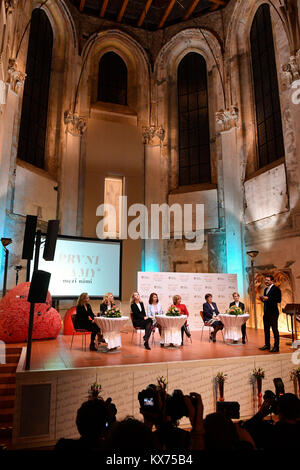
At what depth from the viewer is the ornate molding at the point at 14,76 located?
402 inches

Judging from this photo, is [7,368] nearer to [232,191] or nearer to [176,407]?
[176,407]

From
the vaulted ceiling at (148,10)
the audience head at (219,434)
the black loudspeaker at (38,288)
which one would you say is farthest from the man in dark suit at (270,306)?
the vaulted ceiling at (148,10)

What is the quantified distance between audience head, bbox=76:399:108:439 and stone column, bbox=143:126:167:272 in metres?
11.2

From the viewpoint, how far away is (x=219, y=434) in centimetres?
153

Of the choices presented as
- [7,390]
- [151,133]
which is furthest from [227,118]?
[7,390]

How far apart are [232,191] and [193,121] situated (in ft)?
13.4

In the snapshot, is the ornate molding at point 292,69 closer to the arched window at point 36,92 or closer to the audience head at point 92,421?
the arched window at point 36,92

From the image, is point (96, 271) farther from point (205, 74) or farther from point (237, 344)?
point (205, 74)

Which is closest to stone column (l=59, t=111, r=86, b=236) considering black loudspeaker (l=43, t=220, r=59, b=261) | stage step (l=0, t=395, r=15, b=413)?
black loudspeaker (l=43, t=220, r=59, b=261)

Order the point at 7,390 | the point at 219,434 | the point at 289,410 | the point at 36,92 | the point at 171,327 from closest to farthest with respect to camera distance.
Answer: the point at 219,434 → the point at 289,410 → the point at 7,390 → the point at 171,327 → the point at 36,92

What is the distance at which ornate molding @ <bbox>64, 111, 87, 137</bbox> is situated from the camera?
12.6 metres

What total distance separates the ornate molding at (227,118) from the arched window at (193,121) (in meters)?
1.06
